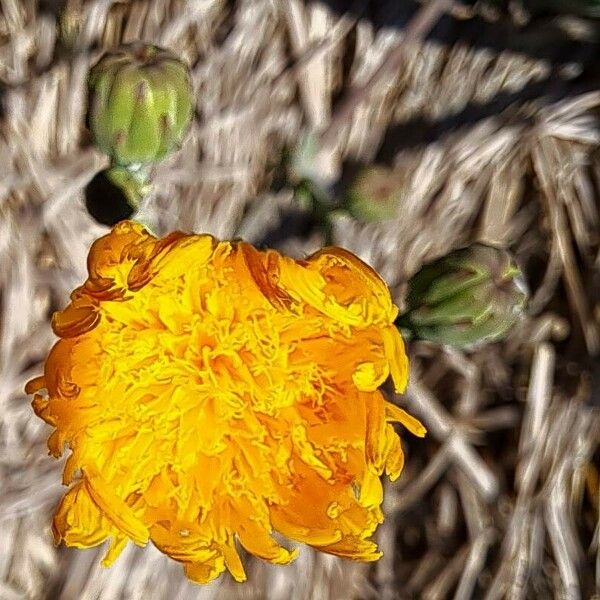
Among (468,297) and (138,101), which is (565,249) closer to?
(468,297)

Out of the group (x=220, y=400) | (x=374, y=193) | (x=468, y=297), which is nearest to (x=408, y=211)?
(x=374, y=193)

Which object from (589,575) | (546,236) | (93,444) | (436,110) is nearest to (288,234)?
(436,110)

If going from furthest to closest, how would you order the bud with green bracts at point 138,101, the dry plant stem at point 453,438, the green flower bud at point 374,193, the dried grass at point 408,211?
the dry plant stem at point 453,438, the dried grass at point 408,211, the green flower bud at point 374,193, the bud with green bracts at point 138,101

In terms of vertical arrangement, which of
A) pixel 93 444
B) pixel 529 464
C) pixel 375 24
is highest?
pixel 375 24

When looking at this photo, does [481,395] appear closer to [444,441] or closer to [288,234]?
[444,441]

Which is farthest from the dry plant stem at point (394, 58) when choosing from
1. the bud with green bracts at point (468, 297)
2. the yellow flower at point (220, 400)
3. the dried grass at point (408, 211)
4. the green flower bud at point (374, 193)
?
the yellow flower at point (220, 400)

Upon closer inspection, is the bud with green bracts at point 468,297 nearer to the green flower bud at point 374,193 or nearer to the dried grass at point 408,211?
the green flower bud at point 374,193
